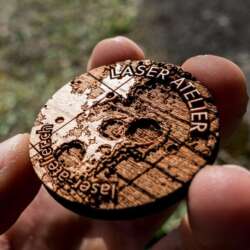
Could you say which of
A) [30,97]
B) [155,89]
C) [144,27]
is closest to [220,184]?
[155,89]

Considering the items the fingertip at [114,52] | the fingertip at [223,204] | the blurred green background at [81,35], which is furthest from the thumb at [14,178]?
the blurred green background at [81,35]

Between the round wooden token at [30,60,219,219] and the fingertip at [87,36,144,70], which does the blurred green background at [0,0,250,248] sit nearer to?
the fingertip at [87,36,144,70]

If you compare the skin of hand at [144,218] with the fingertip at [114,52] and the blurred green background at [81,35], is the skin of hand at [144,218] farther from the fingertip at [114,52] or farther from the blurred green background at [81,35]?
the blurred green background at [81,35]

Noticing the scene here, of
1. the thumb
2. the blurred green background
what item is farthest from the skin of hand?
the blurred green background

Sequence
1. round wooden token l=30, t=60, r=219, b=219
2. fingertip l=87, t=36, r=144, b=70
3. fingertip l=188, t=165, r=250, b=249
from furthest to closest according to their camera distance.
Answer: fingertip l=87, t=36, r=144, b=70, round wooden token l=30, t=60, r=219, b=219, fingertip l=188, t=165, r=250, b=249

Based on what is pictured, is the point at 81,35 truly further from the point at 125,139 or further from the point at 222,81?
the point at 125,139

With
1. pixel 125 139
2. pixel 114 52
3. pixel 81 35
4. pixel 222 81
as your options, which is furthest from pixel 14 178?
pixel 81 35
